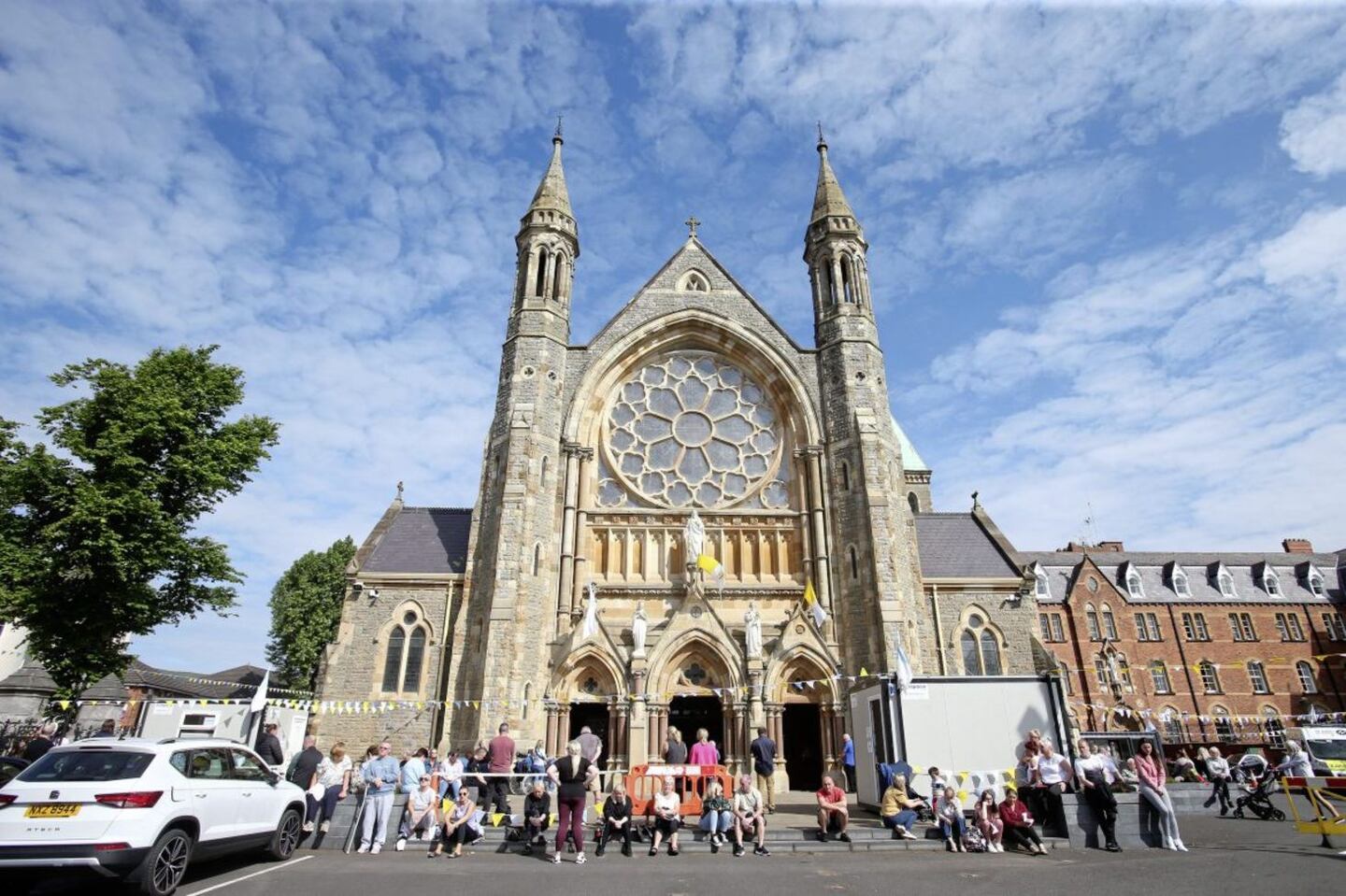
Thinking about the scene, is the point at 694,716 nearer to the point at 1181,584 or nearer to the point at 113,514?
the point at 113,514

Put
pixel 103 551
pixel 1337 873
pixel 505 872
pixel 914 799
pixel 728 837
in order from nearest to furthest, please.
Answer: pixel 1337 873, pixel 505 872, pixel 728 837, pixel 914 799, pixel 103 551

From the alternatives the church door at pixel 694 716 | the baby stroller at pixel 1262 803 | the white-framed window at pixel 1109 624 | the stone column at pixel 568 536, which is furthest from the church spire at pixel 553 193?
the white-framed window at pixel 1109 624

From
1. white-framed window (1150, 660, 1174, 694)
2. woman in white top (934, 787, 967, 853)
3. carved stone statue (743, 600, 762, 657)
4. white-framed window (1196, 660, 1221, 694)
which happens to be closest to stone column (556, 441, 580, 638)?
carved stone statue (743, 600, 762, 657)

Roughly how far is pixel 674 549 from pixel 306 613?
25813 mm

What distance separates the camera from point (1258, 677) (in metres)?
36.8

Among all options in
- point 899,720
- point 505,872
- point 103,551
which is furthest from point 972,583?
point 103,551

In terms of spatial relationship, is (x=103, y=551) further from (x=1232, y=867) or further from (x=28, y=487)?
(x=1232, y=867)

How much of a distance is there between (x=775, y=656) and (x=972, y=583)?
772cm

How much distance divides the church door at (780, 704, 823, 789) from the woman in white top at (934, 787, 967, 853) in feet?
32.7

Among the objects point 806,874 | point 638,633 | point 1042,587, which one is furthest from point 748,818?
point 1042,587

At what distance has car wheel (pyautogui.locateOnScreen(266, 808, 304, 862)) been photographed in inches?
369

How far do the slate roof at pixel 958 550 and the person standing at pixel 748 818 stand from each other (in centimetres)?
1431

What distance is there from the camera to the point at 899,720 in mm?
13352

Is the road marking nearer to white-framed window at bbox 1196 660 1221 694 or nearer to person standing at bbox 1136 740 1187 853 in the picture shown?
person standing at bbox 1136 740 1187 853
